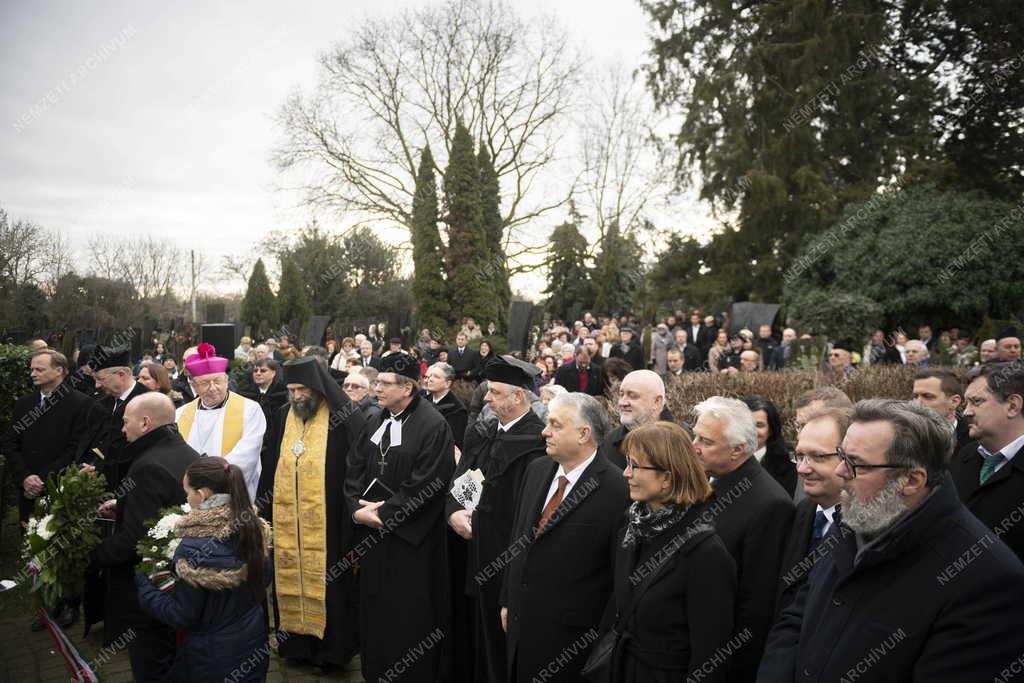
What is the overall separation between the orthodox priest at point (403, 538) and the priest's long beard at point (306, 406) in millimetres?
589

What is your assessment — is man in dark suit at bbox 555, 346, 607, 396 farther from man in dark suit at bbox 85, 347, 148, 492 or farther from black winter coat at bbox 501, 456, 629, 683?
black winter coat at bbox 501, 456, 629, 683

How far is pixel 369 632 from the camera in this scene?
519 cm

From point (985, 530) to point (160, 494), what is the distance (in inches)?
156

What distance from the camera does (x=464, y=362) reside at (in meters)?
13.4

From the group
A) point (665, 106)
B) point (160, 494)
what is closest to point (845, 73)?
point (665, 106)

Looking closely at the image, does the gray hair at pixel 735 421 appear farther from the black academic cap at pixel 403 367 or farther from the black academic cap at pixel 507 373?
the black academic cap at pixel 403 367

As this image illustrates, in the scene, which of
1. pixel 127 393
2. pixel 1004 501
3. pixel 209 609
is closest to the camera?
pixel 1004 501

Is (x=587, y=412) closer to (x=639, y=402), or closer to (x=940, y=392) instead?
(x=639, y=402)

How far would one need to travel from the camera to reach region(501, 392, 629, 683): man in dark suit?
144 inches

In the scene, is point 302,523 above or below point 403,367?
below

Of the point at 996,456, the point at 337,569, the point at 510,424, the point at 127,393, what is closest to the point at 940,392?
the point at 996,456

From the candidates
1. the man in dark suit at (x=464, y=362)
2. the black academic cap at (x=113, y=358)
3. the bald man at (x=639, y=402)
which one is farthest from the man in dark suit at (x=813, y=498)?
the man in dark suit at (x=464, y=362)

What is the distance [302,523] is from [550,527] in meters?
2.84

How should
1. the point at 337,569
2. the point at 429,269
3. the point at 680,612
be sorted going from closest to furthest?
the point at 680,612 → the point at 337,569 → the point at 429,269
